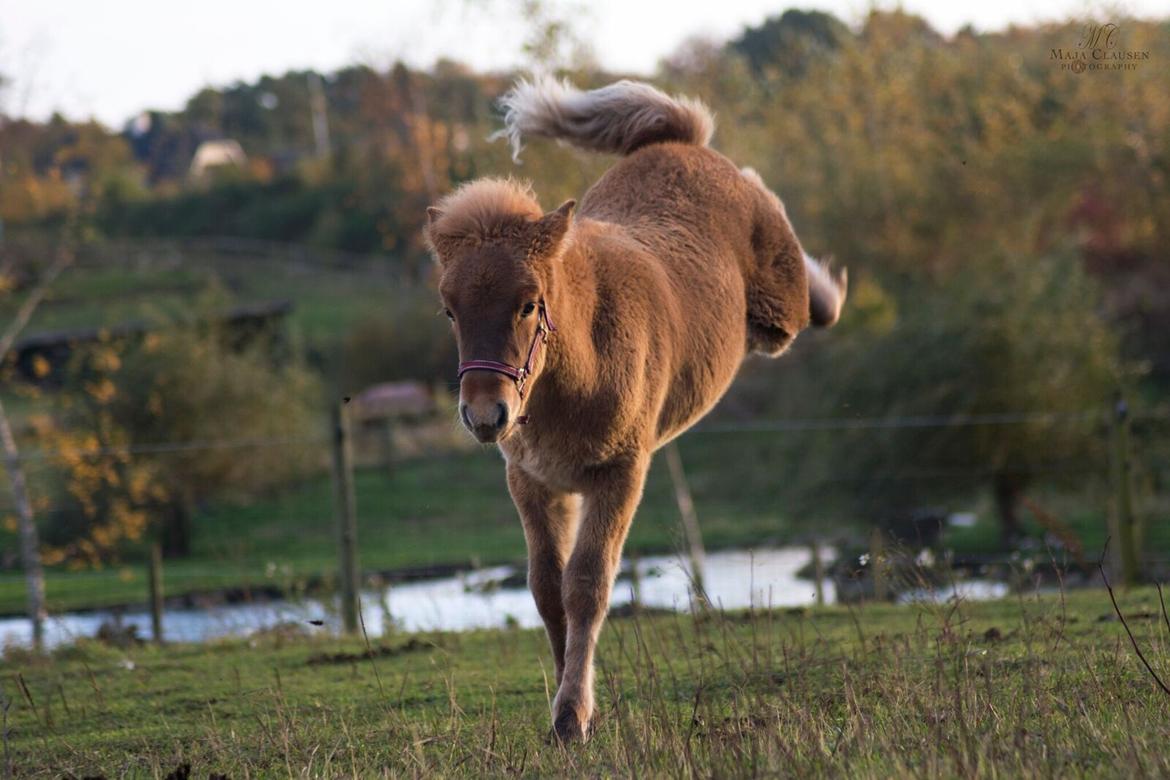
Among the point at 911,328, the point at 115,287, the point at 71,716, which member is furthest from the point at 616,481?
the point at 115,287

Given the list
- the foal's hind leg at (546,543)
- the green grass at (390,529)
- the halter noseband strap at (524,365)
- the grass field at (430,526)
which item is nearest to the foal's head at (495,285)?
the halter noseband strap at (524,365)

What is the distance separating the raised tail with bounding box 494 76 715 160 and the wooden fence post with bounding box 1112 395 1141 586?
6059 millimetres

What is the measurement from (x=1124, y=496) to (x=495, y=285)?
881cm

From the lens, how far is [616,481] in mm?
5906

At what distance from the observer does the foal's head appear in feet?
15.9

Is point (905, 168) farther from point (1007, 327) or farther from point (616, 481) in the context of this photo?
point (616, 481)

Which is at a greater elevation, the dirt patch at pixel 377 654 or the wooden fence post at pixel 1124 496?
the wooden fence post at pixel 1124 496

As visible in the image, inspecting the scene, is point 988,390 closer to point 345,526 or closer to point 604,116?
point 345,526

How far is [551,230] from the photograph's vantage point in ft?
17.5

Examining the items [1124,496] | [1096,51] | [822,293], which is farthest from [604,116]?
[1096,51]

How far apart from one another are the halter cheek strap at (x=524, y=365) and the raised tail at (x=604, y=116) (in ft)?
9.60

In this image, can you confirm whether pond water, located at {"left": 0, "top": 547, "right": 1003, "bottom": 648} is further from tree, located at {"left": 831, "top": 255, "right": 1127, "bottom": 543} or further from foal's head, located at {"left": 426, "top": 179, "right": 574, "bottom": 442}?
foal's head, located at {"left": 426, "top": 179, "right": 574, "bottom": 442}

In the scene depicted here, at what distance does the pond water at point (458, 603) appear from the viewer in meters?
12.6

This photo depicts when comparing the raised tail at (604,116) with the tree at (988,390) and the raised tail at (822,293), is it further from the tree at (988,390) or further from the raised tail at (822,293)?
the tree at (988,390)
